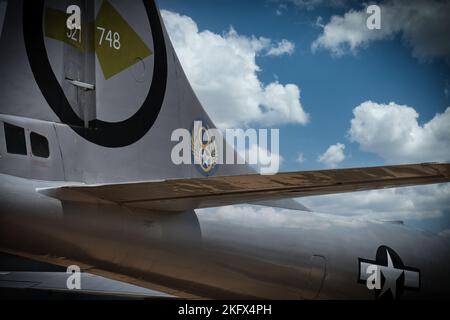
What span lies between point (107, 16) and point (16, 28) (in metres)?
1.07

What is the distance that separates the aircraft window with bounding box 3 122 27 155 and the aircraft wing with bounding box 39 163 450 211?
54cm

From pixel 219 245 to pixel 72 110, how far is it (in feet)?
7.22

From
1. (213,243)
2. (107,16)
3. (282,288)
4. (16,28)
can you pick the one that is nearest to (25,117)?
(16,28)

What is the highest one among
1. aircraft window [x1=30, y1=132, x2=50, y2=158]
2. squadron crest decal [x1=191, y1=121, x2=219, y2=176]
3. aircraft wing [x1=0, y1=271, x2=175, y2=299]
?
squadron crest decal [x1=191, y1=121, x2=219, y2=176]

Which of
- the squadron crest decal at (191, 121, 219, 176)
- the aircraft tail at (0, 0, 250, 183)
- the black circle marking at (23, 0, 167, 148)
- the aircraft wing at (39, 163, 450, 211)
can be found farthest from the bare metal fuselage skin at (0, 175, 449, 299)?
the squadron crest decal at (191, 121, 219, 176)

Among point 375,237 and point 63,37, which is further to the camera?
point 375,237

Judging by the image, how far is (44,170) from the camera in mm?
4293

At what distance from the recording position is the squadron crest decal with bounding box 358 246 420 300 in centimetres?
667

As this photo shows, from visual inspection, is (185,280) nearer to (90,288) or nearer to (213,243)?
(213,243)

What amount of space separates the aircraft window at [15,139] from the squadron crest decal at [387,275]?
477cm

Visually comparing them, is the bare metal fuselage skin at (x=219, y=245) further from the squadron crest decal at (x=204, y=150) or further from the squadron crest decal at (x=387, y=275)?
the squadron crest decal at (x=204, y=150)

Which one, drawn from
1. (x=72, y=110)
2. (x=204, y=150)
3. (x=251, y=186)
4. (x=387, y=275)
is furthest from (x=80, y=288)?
(x=251, y=186)

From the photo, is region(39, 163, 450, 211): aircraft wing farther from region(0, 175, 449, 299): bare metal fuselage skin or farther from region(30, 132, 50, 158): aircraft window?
region(30, 132, 50, 158): aircraft window

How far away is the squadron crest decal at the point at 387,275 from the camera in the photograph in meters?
6.67
